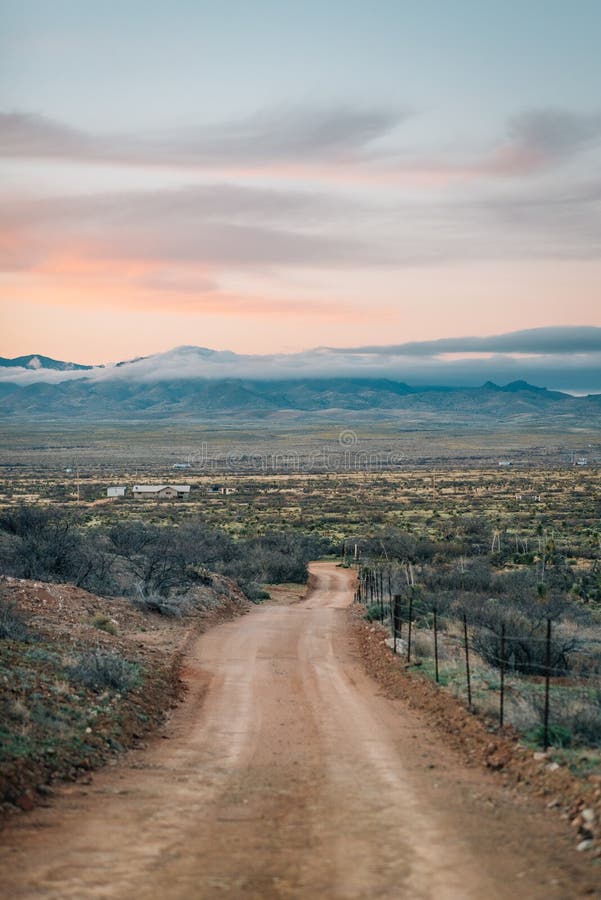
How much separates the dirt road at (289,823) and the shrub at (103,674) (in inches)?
62.9

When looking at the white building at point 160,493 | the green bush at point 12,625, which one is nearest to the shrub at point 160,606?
the green bush at point 12,625

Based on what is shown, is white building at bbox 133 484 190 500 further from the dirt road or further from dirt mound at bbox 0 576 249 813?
the dirt road

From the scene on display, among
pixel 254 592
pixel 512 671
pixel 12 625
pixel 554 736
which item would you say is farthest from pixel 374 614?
pixel 554 736

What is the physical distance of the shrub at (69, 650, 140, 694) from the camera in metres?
15.7

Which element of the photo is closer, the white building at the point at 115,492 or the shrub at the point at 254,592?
the shrub at the point at 254,592

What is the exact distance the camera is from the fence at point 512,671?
12906 millimetres

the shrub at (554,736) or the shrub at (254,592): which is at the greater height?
the shrub at (554,736)

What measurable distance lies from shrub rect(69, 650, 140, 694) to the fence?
610cm

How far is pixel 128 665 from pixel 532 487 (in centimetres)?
9293

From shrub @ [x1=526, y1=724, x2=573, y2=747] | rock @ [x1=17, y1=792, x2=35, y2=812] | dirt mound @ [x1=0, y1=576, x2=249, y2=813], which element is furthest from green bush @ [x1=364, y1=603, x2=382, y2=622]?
rock @ [x1=17, y1=792, x2=35, y2=812]

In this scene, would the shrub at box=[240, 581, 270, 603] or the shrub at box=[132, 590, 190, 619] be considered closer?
the shrub at box=[132, 590, 190, 619]

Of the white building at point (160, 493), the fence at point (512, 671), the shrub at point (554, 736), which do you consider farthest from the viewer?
the white building at point (160, 493)

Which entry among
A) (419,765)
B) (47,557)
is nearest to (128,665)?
(419,765)

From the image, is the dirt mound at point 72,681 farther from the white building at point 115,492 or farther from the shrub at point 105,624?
the white building at point 115,492
